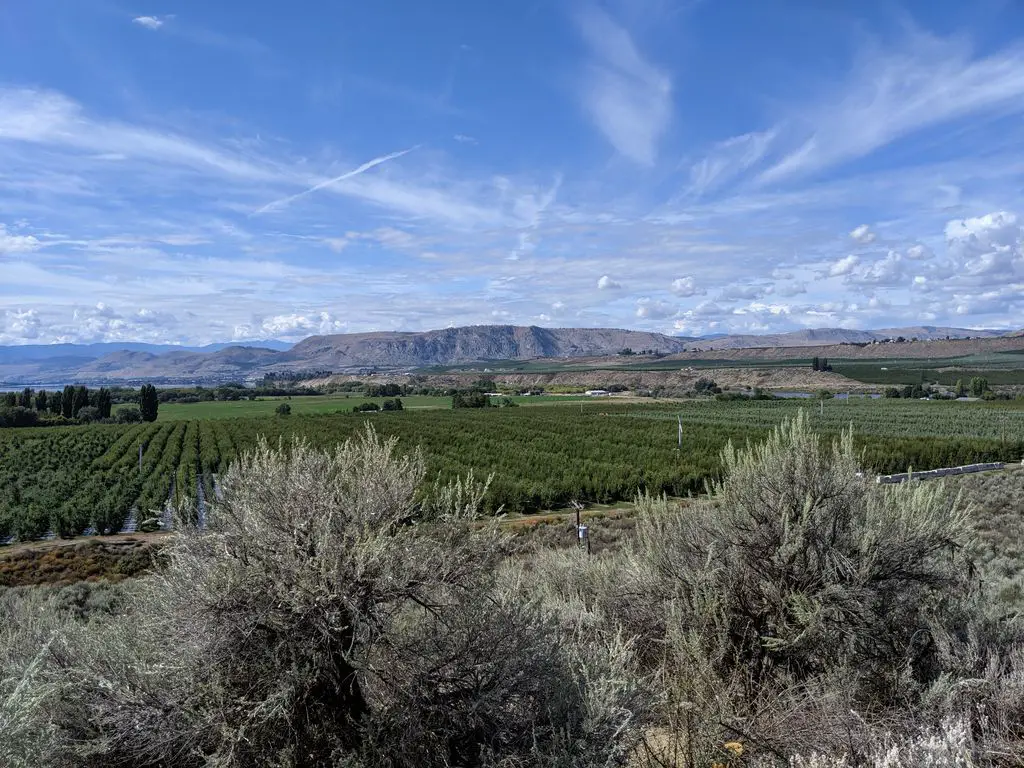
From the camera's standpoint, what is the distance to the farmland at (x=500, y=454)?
26.9 metres

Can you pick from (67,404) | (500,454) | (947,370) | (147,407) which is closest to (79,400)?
(67,404)

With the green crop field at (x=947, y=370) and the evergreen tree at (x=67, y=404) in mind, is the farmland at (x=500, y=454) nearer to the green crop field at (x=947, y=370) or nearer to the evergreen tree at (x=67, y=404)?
the evergreen tree at (x=67, y=404)

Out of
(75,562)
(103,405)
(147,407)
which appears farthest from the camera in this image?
(103,405)

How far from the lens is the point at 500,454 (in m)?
38.0

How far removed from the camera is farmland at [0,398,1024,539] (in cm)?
2692

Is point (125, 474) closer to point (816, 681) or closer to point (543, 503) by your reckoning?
point (543, 503)

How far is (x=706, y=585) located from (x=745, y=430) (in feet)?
144

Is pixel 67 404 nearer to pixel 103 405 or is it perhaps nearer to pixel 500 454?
pixel 103 405

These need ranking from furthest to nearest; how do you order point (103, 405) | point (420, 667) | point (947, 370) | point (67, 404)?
point (947, 370)
point (67, 404)
point (103, 405)
point (420, 667)

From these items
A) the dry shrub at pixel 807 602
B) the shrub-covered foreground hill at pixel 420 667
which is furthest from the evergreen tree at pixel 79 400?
the dry shrub at pixel 807 602

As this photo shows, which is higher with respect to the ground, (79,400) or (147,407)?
(79,400)

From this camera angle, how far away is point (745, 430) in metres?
47.2

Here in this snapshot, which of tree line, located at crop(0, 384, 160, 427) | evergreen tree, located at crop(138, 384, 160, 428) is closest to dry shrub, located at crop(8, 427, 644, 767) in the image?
evergreen tree, located at crop(138, 384, 160, 428)

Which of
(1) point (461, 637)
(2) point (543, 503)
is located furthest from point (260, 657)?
(2) point (543, 503)
